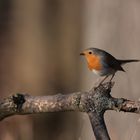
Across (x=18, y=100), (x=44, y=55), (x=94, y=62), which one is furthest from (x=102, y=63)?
(x=44, y=55)

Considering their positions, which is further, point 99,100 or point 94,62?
point 94,62

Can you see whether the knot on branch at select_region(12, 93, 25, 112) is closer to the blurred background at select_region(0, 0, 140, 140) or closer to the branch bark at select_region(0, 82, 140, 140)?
the branch bark at select_region(0, 82, 140, 140)

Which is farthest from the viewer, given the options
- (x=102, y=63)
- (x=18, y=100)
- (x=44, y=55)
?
(x=44, y=55)

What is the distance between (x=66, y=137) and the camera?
20.7ft

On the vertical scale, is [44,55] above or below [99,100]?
below

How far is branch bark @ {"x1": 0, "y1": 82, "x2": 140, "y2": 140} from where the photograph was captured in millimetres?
2822

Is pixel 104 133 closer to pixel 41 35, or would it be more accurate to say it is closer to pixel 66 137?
pixel 66 137

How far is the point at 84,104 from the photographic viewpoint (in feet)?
9.50

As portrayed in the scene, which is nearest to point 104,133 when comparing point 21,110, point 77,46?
point 21,110

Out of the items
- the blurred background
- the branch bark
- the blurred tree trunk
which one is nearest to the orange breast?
the branch bark

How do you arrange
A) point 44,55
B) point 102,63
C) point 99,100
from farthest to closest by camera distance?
point 44,55
point 102,63
point 99,100

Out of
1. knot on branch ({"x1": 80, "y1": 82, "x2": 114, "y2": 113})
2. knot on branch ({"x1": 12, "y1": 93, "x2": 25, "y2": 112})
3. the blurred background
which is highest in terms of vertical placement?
knot on branch ({"x1": 80, "y1": 82, "x2": 114, "y2": 113})

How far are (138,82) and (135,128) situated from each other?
31 cm

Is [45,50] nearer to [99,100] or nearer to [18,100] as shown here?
[18,100]
